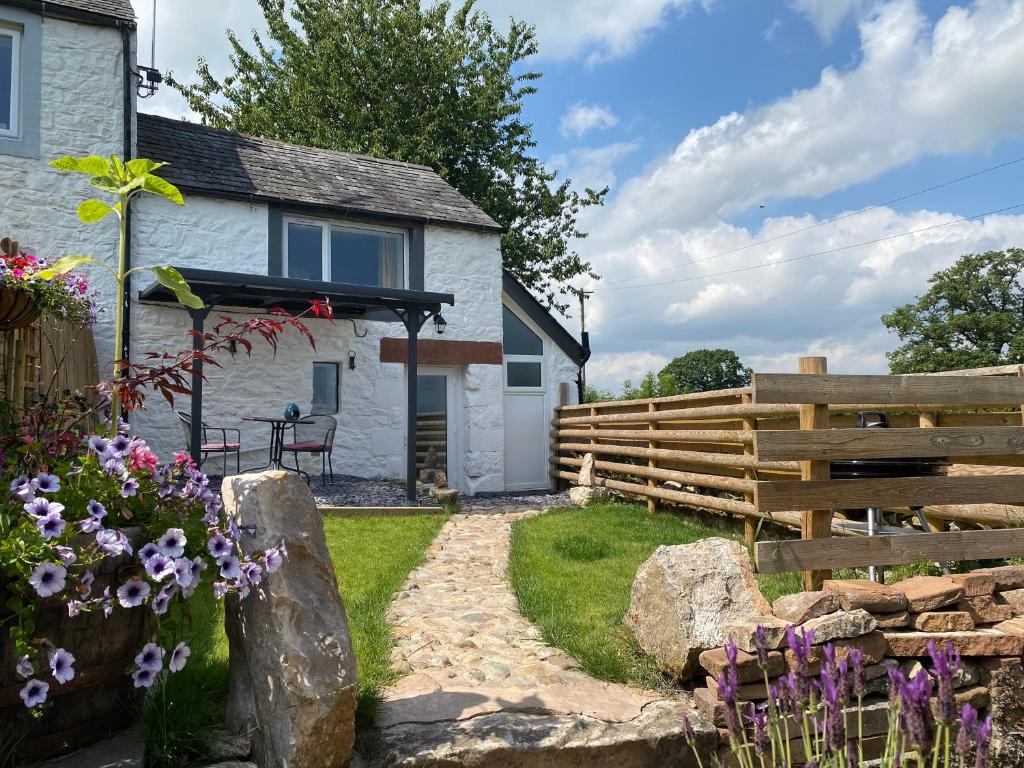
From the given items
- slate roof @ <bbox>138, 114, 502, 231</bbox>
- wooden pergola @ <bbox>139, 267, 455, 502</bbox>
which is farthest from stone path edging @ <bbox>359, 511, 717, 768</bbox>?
slate roof @ <bbox>138, 114, 502, 231</bbox>

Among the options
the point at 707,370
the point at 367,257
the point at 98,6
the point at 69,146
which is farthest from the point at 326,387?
the point at 707,370

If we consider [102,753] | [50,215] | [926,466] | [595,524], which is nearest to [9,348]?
[102,753]

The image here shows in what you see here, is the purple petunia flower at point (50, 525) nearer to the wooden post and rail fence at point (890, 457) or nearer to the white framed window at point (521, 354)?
the wooden post and rail fence at point (890, 457)

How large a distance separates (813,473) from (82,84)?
984cm

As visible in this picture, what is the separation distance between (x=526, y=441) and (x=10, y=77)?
29.4 ft

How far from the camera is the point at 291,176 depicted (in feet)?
38.8

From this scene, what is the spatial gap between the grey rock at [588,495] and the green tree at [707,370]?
41063 mm

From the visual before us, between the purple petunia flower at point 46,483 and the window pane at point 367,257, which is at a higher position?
the window pane at point 367,257

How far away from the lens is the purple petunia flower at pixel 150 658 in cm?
253

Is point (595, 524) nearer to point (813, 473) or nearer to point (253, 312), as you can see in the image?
point (813, 473)

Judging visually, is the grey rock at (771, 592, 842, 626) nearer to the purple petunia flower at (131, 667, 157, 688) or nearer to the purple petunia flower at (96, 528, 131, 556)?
the purple petunia flower at (131, 667, 157, 688)

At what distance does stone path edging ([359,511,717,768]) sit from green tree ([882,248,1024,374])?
104ft

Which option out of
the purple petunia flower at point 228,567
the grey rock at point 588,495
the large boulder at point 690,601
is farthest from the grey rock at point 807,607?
the grey rock at point 588,495

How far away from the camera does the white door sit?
1312 centimetres
